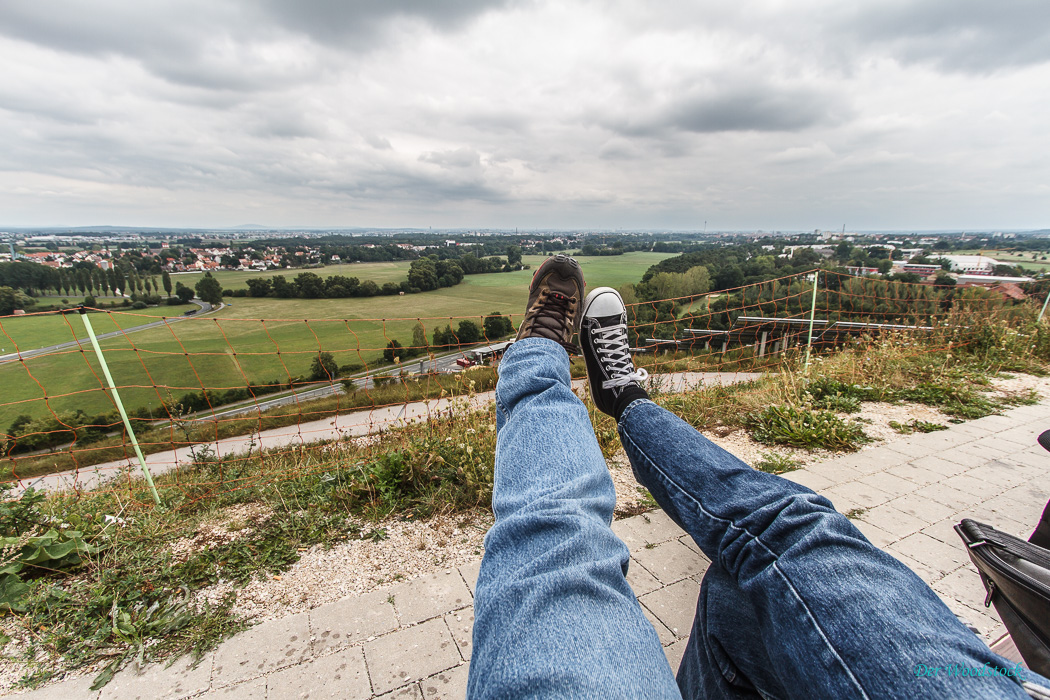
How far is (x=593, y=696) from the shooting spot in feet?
2.06

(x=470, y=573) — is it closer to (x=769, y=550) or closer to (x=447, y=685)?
(x=447, y=685)

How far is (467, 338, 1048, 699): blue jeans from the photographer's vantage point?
64cm

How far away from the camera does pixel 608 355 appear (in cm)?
201

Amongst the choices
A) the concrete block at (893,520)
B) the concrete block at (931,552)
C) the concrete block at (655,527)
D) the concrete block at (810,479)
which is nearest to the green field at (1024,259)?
the concrete block at (810,479)

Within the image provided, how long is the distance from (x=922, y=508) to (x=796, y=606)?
2.18m

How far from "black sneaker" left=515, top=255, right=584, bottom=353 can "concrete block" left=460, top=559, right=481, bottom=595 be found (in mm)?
1092

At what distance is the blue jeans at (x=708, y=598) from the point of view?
639mm

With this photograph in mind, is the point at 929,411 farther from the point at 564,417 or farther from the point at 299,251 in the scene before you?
the point at 299,251

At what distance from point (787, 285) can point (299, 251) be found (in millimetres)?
14301

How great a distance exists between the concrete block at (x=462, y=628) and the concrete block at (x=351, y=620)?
21cm

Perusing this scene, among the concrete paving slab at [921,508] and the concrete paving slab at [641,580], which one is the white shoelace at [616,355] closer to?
the concrete paving slab at [641,580]

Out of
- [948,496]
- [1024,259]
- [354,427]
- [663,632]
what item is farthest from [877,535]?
[1024,259]

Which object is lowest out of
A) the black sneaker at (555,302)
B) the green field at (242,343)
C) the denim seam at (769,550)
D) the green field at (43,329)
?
the green field at (242,343)

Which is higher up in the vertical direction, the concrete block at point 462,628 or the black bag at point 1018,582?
the black bag at point 1018,582
